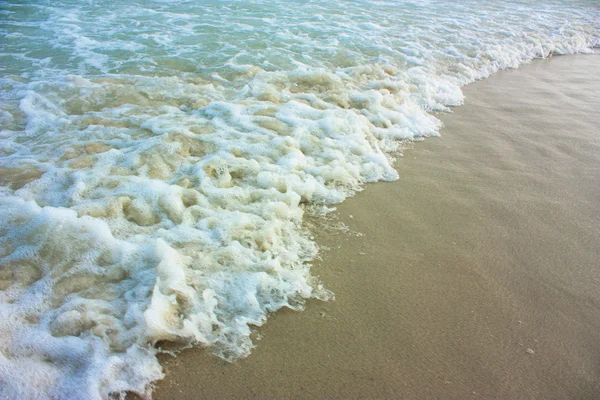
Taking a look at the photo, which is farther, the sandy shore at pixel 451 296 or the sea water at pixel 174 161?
the sea water at pixel 174 161

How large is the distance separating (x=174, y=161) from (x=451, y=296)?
7.95ft

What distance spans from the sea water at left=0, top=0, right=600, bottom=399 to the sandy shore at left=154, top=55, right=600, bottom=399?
185 mm

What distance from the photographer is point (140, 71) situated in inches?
214

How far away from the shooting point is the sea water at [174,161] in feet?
6.93

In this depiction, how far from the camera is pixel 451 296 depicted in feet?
8.13

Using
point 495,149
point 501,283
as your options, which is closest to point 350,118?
point 495,149

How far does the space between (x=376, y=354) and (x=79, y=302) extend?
1.59 metres

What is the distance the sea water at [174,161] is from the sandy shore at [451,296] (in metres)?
0.18

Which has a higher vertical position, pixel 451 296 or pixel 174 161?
pixel 174 161

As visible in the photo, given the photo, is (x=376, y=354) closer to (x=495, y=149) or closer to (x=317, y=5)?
(x=495, y=149)

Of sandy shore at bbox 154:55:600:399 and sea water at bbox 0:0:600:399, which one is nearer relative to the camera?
sandy shore at bbox 154:55:600:399

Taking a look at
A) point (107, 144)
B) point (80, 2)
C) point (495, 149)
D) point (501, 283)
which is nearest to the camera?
point (501, 283)

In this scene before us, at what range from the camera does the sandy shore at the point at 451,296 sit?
200 centimetres

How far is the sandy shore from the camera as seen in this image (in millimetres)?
1996
